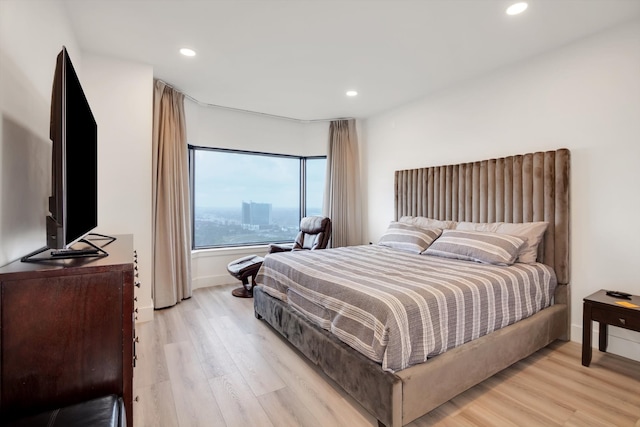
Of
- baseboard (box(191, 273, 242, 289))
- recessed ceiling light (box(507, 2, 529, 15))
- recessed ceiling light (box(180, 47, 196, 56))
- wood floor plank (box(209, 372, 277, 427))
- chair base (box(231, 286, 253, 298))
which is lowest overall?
wood floor plank (box(209, 372, 277, 427))

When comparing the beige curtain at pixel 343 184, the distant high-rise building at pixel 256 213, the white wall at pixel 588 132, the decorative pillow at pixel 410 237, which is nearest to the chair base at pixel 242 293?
the distant high-rise building at pixel 256 213

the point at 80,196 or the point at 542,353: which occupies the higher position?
the point at 80,196

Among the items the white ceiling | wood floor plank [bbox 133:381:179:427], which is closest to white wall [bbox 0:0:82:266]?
the white ceiling

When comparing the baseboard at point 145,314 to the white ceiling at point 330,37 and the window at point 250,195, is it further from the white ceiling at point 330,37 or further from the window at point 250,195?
the white ceiling at point 330,37

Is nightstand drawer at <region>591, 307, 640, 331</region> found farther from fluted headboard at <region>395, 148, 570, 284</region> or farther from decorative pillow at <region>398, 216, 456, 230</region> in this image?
decorative pillow at <region>398, 216, 456, 230</region>

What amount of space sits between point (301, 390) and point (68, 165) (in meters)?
1.80

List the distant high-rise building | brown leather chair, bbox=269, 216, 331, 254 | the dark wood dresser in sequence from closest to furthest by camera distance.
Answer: the dark wood dresser, brown leather chair, bbox=269, 216, 331, 254, the distant high-rise building

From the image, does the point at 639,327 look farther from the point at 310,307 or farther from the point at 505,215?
the point at 310,307

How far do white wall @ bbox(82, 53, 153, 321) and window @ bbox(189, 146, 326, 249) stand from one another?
1.28m

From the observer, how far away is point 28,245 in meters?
1.51

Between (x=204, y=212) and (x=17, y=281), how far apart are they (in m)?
3.77

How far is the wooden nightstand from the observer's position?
6.72ft

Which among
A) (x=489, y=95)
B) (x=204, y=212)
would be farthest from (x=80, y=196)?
(x=489, y=95)

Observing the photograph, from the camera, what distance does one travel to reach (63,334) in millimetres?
1020
